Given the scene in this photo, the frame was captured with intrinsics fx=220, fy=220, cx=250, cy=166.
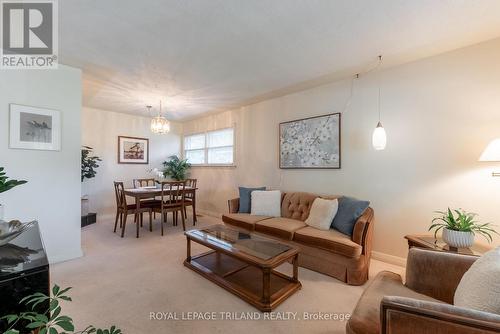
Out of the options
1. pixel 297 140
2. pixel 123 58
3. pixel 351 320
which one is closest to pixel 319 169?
pixel 297 140

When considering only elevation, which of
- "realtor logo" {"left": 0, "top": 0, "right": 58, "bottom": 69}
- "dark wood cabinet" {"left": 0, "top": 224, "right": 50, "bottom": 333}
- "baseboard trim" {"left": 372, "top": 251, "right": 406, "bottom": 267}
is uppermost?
"realtor logo" {"left": 0, "top": 0, "right": 58, "bottom": 69}

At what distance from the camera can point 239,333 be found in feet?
5.32

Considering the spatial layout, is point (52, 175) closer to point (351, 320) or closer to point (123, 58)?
point (123, 58)

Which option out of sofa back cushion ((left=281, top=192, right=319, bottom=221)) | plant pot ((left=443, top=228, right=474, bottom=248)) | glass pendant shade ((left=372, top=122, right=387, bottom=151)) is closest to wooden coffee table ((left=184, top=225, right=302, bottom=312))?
sofa back cushion ((left=281, top=192, right=319, bottom=221))

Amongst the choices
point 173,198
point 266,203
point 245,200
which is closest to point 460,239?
point 266,203

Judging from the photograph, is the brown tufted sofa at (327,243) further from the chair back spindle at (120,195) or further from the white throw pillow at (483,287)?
the chair back spindle at (120,195)

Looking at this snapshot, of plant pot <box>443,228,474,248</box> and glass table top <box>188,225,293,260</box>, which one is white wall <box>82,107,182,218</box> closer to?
glass table top <box>188,225,293,260</box>

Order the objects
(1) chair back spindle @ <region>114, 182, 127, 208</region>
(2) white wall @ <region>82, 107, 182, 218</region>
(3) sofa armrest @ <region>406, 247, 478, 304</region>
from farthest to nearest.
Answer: (2) white wall @ <region>82, 107, 182, 218</region>
(1) chair back spindle @ <region>114, 182, 127, 208</region>
(3) sofa armrest @ <region>406, 247, 478, 304</region>

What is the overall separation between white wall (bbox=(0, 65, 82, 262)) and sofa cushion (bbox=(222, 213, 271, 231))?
2.02 meters

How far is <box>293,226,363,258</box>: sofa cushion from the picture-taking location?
7.37 ft

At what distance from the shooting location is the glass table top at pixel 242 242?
2.14 meters

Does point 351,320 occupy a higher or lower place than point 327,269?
higher

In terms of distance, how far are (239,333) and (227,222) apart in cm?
189

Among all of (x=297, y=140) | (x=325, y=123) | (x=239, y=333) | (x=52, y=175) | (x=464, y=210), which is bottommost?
(x=239, y=333)
